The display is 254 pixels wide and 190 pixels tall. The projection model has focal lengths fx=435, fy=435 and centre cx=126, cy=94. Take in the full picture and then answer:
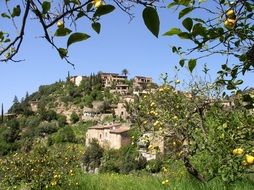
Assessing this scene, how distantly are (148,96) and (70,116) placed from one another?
80.9 metres

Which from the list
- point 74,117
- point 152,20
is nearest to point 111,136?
point 74,117

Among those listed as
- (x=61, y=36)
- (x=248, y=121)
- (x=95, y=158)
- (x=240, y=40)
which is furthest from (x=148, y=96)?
(x=95, y=158)

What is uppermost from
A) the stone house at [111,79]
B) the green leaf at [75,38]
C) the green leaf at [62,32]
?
the stone house at [111,79]

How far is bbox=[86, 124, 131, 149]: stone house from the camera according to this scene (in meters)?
63.6

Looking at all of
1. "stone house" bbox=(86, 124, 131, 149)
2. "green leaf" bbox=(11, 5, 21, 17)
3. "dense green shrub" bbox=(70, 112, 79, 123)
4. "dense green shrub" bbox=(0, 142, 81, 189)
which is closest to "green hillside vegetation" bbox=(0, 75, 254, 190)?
"dense green shrub" bbox=(0, 142, 81, 189)

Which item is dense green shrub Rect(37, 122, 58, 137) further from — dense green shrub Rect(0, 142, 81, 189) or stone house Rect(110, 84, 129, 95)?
dense green shrub Rect(0, 142, 81, 189)

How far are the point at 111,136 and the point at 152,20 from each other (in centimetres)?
6432

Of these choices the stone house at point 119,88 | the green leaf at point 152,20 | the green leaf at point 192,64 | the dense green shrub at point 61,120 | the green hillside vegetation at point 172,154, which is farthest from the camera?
the stone house at point 119,88

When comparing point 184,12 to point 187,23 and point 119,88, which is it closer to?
point 187,23

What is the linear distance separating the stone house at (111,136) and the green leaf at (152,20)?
61562 millimetres

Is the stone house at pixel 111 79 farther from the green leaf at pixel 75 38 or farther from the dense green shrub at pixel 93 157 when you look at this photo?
the green leaf at pixel 75 38

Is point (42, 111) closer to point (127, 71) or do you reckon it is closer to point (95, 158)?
point (127, 71)

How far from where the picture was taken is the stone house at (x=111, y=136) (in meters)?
63.6

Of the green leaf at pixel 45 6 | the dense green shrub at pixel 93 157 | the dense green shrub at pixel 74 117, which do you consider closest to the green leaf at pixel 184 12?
the green leaf at pixel 45 6
